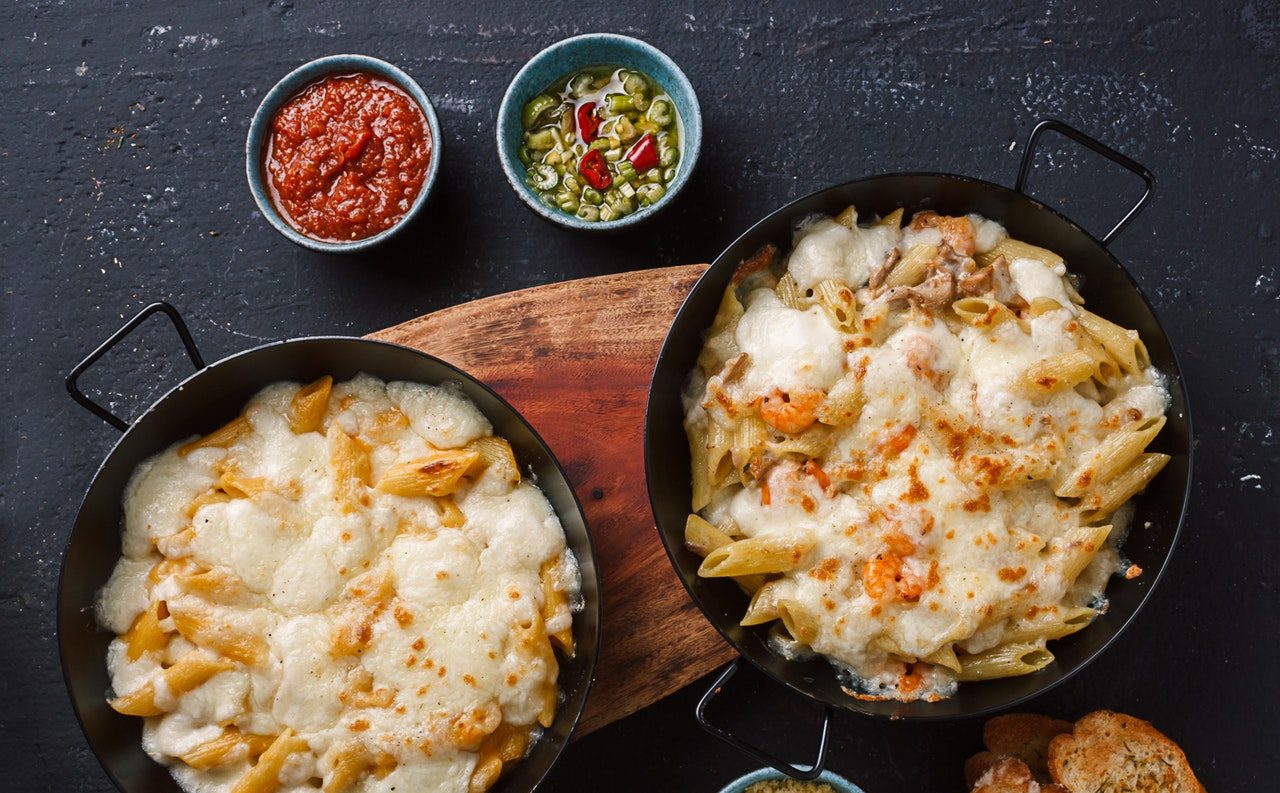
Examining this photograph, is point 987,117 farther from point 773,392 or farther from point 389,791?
point 389,791

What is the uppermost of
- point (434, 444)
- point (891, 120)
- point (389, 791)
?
point (891, 120)

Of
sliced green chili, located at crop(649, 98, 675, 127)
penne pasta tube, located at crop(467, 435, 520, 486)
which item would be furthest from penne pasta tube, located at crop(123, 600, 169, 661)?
sliced green chili, located at crop(649, 98, 675, 127)

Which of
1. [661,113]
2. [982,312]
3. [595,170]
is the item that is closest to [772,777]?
[982,312]

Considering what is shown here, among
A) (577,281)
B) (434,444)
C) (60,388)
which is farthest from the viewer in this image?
(60,388)

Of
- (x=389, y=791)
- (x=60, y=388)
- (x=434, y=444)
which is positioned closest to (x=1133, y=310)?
(x=434, y=444)

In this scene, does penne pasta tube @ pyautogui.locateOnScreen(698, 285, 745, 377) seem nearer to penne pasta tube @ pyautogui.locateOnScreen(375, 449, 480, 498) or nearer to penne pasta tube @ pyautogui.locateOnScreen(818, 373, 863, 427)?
penne pasta tube @ pyautogui.locateOnScreen(818, 373, 863, 427)

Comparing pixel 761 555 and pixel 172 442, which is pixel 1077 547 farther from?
pixel 172 442
